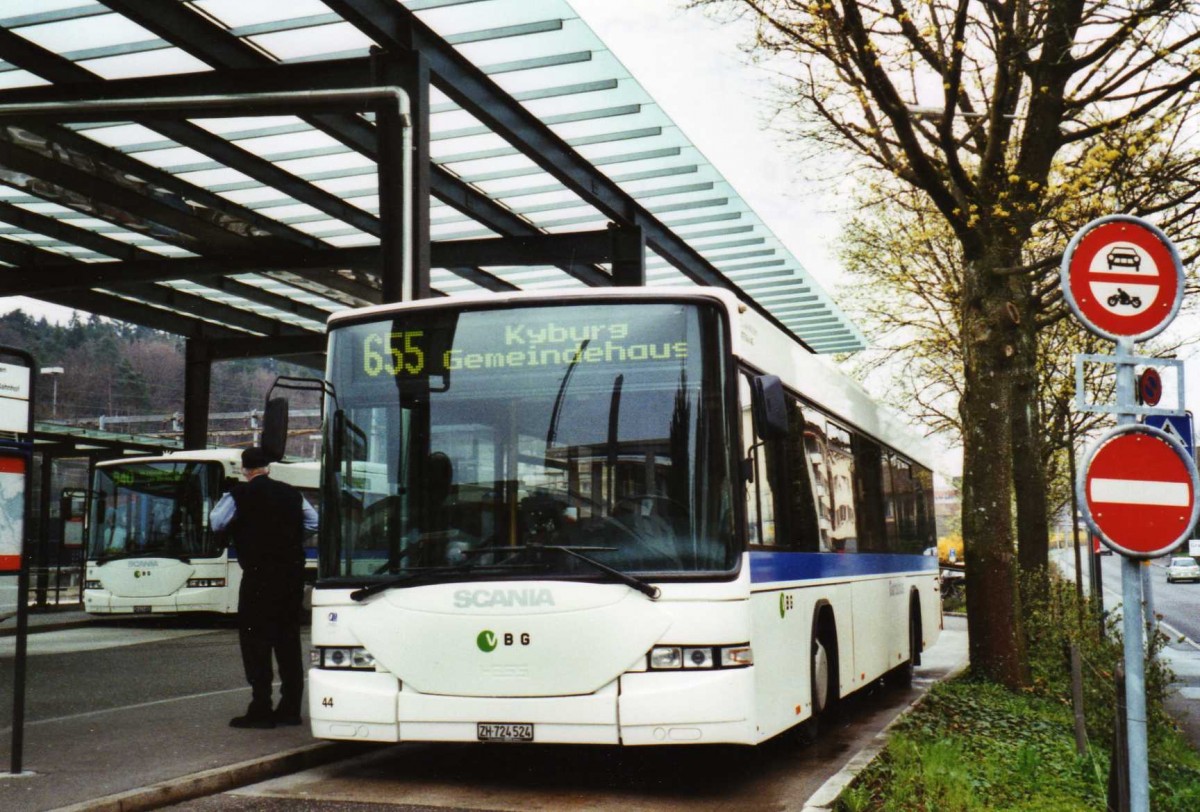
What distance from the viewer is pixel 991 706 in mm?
12414

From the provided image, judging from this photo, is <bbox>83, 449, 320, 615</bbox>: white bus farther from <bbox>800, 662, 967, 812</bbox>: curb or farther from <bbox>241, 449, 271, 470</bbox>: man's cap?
<bbox>800, 662, 967, 812</bbox>: curb

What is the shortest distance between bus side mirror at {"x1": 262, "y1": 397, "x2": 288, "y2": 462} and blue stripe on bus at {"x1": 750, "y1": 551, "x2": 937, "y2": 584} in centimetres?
275

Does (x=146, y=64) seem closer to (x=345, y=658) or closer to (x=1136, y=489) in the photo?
(x=345, y=658)

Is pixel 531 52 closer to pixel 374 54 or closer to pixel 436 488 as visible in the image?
pixel 374 54

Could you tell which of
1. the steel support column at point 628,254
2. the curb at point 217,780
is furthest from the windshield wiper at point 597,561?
the steel support column at point 628,254

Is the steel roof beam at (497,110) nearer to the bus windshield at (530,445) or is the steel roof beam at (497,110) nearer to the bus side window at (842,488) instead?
the bus side window at (842,488)

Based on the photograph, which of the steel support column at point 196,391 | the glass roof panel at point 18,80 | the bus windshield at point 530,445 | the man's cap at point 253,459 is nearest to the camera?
the bus windshield at point 530,445

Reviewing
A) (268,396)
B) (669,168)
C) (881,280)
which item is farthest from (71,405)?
(268,396)

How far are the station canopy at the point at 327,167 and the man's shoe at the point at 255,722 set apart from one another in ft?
14.9

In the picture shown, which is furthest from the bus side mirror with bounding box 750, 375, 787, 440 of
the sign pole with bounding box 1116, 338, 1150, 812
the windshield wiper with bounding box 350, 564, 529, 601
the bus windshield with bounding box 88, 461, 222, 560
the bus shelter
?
the bus windshield with bounding box 88, 461, 222, 560

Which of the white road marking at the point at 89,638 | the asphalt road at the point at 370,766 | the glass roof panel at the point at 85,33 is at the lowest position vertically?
the white road marking at the point at 89,638

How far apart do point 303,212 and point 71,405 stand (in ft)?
129

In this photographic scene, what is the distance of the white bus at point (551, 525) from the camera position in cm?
730

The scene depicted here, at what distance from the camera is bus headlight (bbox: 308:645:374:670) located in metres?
7.81
